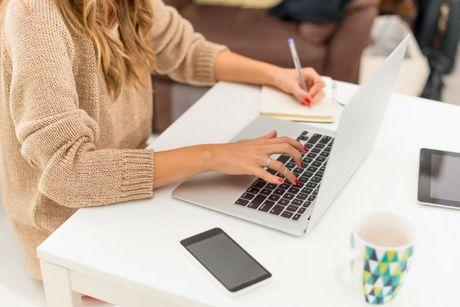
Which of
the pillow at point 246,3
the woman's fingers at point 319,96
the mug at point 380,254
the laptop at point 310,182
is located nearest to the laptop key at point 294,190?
the laptop at point 310,182

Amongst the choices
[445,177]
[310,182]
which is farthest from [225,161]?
[445,177]

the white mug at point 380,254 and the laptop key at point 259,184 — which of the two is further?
the laptop key at point 259,184

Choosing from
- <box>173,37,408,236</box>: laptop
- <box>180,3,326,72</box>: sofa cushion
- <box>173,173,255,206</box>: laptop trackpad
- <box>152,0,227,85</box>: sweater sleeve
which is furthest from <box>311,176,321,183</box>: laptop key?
<box>180,3,326,72</box>: sofa cushion

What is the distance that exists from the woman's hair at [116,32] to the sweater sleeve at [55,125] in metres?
0.07

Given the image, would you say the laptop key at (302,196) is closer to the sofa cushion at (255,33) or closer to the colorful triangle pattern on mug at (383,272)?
the colorful triangle pattern on mug at (383,272)

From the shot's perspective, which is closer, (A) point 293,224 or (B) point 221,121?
(A) point 293,224

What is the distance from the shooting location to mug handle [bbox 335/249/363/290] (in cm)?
93

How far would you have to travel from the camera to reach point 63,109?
112 centimetres

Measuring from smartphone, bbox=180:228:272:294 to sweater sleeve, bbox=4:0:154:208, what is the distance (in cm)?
15

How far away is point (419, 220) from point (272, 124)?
0.37 meters

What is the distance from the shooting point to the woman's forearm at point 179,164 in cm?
117

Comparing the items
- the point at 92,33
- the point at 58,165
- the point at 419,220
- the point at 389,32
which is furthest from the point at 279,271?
the point at 389,32

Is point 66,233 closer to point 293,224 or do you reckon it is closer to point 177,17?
point 293,224

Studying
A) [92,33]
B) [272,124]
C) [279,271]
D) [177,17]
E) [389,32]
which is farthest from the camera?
[389,32]
